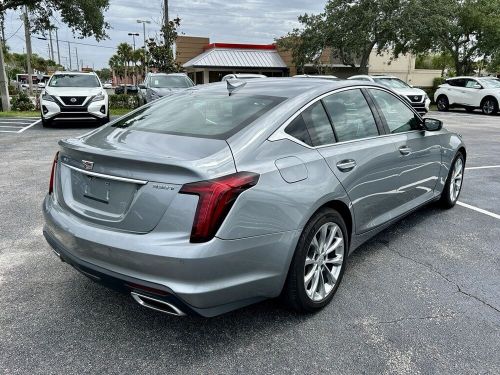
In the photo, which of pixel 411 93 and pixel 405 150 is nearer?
pixel 405 150

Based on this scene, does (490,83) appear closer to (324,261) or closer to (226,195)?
(324,261)

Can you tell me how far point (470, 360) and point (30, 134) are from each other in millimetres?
11836

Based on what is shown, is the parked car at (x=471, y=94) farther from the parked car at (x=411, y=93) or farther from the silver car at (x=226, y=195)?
the silver car at (x=226, y=195)

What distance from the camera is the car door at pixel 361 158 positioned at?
3.28 meters

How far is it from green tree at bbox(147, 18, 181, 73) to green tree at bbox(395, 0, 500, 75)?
13.5 m

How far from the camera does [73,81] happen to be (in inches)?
542

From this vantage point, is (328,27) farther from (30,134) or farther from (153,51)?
(30,134)

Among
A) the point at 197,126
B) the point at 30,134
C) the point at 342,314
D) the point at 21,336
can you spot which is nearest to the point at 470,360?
the point at 342,314

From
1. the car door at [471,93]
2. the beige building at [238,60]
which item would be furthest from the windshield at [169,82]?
the beige building at [238,60]

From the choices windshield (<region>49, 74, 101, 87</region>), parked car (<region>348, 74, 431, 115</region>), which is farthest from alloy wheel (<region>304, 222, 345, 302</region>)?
parked car (<region>348, 74, 431, 115</region>)

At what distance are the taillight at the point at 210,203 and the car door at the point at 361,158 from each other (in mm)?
961

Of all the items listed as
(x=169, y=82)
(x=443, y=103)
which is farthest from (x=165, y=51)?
(x=443, y=103)

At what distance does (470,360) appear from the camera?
2.63 m

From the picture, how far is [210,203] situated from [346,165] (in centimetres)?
132
